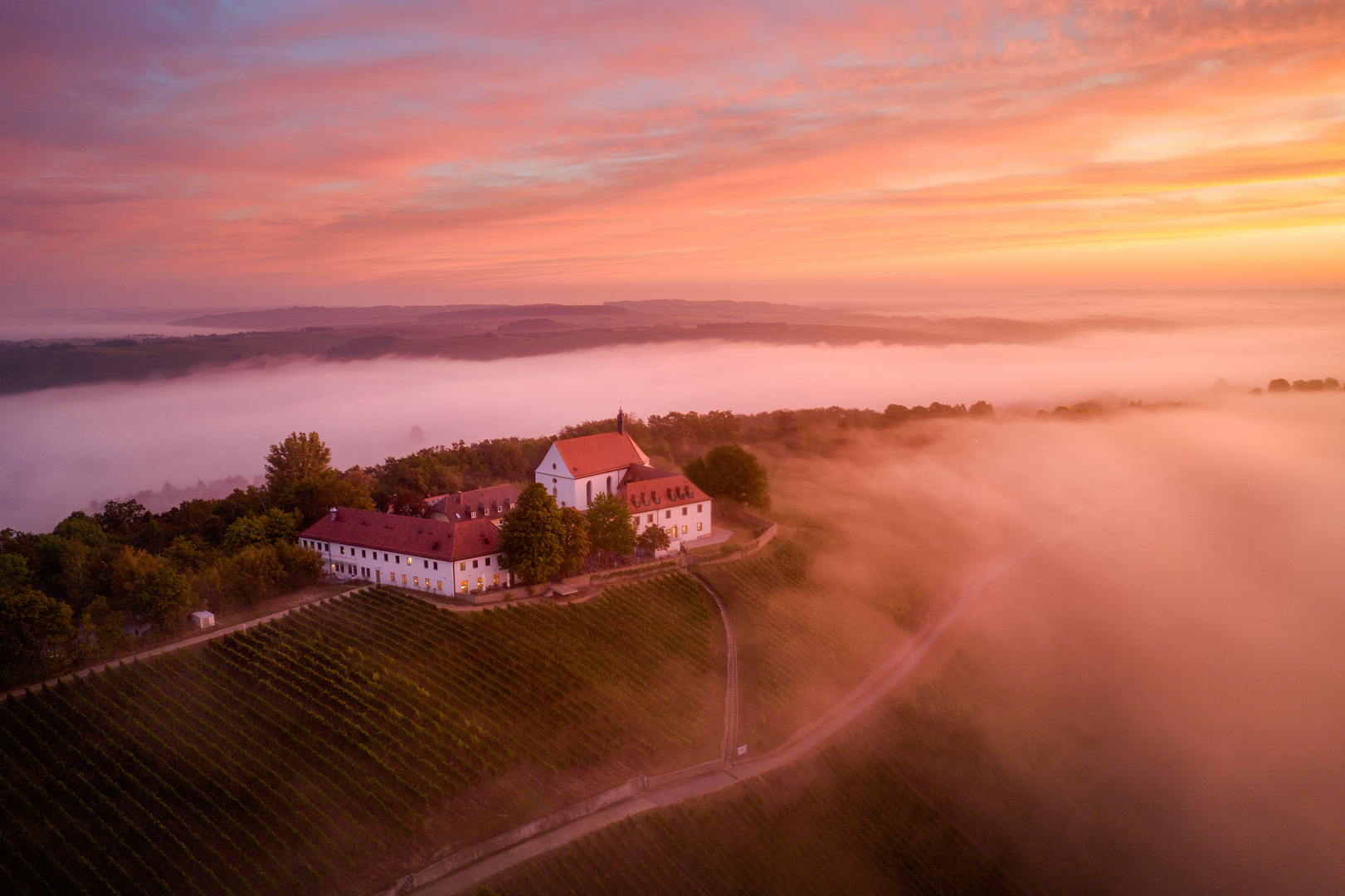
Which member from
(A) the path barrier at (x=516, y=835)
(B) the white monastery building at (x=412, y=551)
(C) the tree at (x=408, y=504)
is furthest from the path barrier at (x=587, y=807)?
(C) the tree at (x=408, y=504)

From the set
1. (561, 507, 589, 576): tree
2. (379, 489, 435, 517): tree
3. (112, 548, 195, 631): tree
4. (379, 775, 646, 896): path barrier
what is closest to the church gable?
(379, 489, 435, 517): tree

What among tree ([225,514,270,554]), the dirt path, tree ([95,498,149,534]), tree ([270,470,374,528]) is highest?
tree ([270,470,374,528])

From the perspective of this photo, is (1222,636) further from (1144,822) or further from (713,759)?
(713,759)

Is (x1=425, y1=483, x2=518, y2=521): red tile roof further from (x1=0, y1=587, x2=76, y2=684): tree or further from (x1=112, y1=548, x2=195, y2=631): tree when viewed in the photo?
(x1=0, y1=587, x2=76, y2=684): tree

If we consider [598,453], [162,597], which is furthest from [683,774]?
[598,453]

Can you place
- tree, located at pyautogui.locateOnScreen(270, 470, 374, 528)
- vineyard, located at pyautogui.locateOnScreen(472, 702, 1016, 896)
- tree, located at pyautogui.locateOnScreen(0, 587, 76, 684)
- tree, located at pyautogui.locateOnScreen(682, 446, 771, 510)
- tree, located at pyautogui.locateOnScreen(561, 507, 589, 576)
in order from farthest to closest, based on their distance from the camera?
tree, located at pyautogui.locateOnScreen(682, 446, 771, 510)
tree, located at pyautogui.locateOnScreen(270, 470, 374, 528)
tree, located at pyautogui.locateOnScreen(561, 507, 589, 576)
tree, located at pyautogui.locateOnScreen(0, 587, 76, 684)
vineyard, located at pyautogui.locateOnScreen(472, 702, 1016, 896)

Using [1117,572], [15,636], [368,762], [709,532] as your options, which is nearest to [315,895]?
[368,762]

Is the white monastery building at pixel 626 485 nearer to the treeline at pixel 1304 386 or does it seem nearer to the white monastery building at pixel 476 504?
the white monastery building at pixel 476 504
